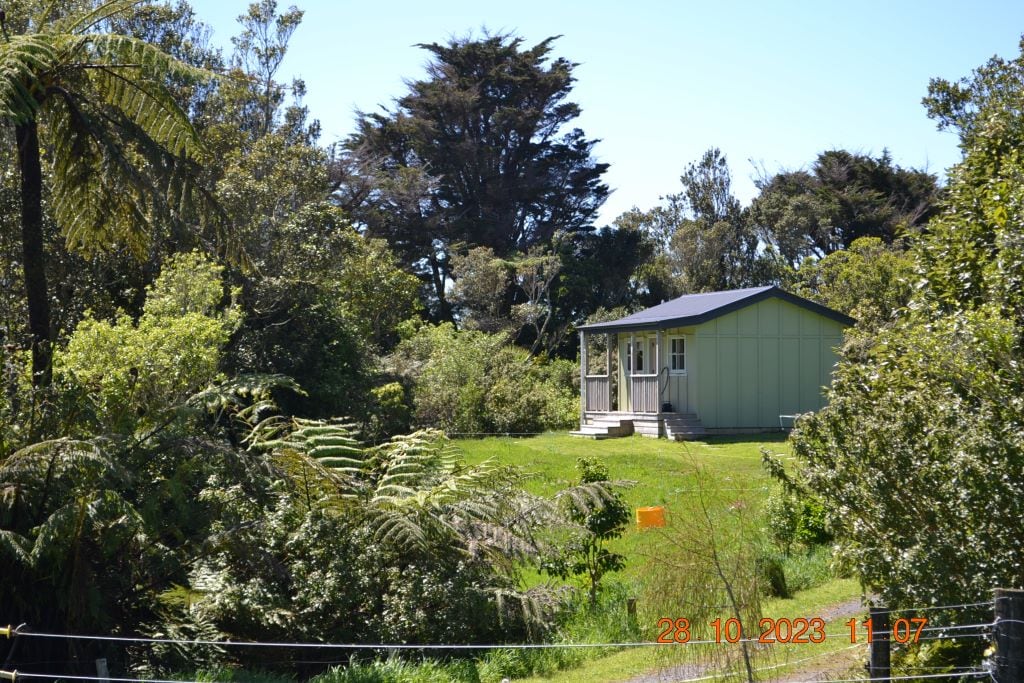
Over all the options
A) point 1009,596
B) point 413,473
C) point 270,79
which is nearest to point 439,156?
point 270,79

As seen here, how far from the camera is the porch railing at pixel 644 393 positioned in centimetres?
2674

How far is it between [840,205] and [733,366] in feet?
73.4

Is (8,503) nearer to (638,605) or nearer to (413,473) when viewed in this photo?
(413,473)

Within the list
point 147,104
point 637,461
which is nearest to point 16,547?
point 147,104

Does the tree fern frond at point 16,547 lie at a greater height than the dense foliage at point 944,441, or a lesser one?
lesser

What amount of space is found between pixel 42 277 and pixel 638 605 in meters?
6.62

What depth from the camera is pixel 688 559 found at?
245 inches

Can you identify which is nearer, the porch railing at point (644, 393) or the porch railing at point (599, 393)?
the porch railing at point (644, 393)

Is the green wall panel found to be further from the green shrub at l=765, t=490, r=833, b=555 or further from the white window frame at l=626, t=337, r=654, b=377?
the green shrub at l=765, t=490, r=833, b=555

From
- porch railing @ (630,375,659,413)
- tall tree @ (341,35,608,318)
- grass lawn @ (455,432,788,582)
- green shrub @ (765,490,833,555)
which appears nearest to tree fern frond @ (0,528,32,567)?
grass lawn @ (455,432,788,582)

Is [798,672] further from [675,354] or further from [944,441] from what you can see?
[675,354]

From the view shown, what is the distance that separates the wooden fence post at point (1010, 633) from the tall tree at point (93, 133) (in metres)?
8.60

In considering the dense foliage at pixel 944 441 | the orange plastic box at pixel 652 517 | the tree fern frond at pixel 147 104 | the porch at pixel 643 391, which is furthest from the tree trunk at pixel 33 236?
the porch at pixel 643 391
